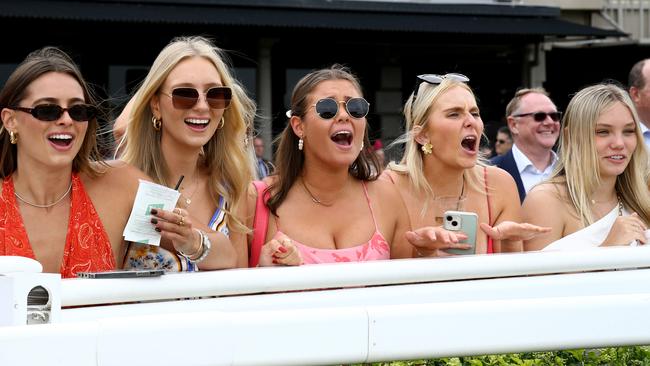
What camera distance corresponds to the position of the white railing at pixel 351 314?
2115 millimetres

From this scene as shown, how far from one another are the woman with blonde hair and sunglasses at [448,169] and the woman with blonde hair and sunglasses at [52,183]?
1.49m

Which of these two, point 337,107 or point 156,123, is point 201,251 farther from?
point 337,107

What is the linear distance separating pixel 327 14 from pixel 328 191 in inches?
536

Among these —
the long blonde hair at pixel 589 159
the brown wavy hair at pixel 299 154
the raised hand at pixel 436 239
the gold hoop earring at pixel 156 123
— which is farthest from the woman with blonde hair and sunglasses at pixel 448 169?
the gold hoop earring at pixel 156 123

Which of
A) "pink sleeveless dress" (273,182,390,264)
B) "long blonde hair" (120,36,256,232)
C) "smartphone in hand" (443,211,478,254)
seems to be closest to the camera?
"smartphone in hand" (443,211,478,254)

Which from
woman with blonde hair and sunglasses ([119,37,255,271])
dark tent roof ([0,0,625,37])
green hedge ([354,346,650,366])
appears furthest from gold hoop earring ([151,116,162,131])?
dark tent roof ([0,0,625,37])

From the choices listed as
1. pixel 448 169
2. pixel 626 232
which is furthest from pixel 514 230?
pixel 448 169

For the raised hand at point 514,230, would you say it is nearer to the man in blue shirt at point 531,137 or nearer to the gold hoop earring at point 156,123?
the gold hoop earring at point 156,123

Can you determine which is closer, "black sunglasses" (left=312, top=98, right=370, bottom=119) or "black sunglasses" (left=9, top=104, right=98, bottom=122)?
"black sunglasses" (left=9, top=104, right=98, bottom=122)

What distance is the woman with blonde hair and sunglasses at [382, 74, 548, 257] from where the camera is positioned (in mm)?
4723

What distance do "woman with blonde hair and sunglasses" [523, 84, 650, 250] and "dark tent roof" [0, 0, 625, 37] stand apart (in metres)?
11.5

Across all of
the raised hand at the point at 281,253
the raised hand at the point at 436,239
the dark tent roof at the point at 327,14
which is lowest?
the raised hand at the point at 281,253

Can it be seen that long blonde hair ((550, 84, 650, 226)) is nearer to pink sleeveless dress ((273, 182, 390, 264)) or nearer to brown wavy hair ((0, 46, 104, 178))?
pink sleeveless dress ((273, 182, 390, 264))

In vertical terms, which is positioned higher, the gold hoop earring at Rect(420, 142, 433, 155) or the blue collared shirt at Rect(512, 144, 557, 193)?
the blue collared shirt at Rect(512, 144, 557, 193)
